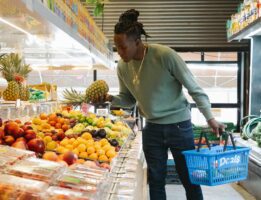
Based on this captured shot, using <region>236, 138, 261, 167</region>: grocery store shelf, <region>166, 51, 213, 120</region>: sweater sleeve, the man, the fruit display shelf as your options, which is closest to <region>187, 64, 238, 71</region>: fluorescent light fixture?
<region>236, 138, 261, 167</region>: grocery store shelf

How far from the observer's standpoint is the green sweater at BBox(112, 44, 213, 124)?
2.97 meters

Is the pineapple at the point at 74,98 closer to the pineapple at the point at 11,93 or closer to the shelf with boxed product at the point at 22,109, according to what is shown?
the shelf with boxed product at the point at 22,109

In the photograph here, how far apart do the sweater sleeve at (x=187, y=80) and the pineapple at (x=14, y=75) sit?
63.0 inches

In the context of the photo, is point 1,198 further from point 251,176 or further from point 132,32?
point 251,176

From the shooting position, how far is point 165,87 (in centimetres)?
305

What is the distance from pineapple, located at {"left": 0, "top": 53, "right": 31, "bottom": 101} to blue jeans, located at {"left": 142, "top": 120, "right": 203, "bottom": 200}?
1.34 m

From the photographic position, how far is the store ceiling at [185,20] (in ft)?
25.5

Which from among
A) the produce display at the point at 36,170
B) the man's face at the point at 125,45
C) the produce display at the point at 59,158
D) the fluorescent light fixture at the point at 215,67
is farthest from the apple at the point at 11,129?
the fluorescent light fixture at the point at 215,67

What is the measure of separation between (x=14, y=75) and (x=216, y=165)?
223 cm

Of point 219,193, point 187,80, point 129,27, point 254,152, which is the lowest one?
point 219,193

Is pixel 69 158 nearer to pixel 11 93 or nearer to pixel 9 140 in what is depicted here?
pixel 9 140

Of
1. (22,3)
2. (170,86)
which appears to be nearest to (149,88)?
(170,86)

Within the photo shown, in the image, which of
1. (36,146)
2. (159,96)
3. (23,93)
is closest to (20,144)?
(36,146)

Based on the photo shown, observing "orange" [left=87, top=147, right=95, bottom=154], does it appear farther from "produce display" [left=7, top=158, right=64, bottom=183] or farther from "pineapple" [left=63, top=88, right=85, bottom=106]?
"pineapple" [left=63, top=88, right=85, bottom=106]
